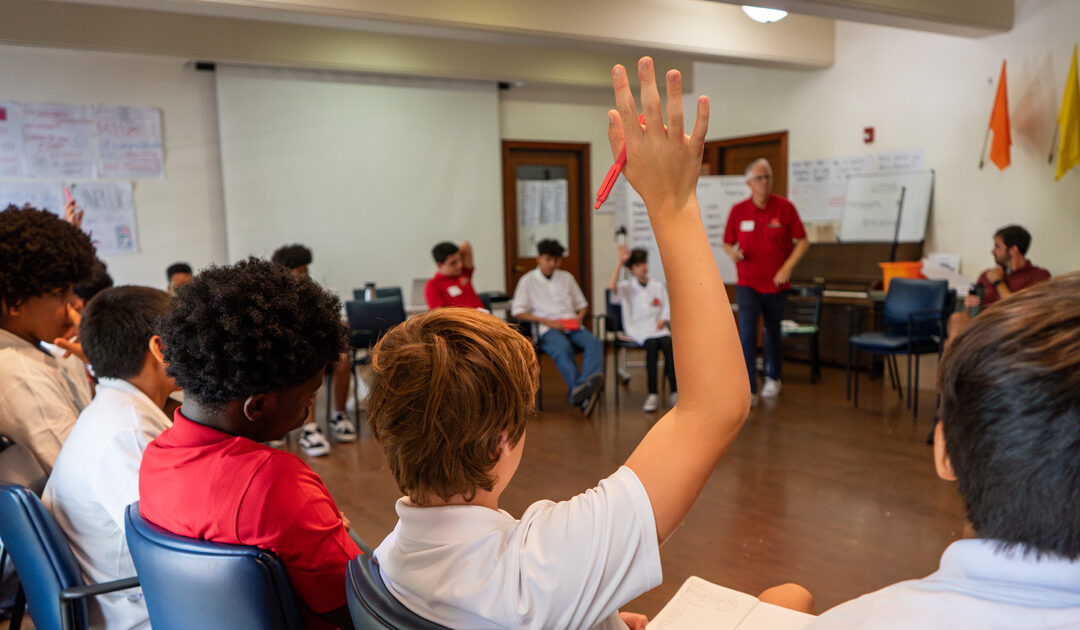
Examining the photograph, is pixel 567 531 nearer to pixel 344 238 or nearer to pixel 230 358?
pixel 230 358

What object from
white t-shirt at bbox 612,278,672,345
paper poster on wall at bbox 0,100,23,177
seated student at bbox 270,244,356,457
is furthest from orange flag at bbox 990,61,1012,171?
paper poster on wall at bbox 0,100,23,177

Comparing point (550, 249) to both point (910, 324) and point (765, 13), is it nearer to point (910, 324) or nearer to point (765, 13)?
point (765, 13)

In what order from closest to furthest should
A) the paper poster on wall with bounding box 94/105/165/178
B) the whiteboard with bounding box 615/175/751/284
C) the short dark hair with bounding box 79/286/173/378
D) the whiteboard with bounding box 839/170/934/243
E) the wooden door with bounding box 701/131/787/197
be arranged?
the short dark hair with bounding box 79/286/173/378 < the paper poster on wall with bounding box 94/105/165/178 < the whiteboard with bounding box 839/170/934/243 < the whiteboard with bounding box 615/175/751/284 < the wooden door with bounding box 701/131/787/197

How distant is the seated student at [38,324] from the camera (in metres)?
1.83

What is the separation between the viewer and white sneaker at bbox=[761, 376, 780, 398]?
5562mm

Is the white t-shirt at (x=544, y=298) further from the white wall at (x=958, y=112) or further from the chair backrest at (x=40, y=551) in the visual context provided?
the chair backrest at (x=40, y=551)

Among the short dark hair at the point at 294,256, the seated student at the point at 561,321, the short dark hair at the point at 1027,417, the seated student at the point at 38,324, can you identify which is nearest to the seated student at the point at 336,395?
the short dark hair at the point at 294,256

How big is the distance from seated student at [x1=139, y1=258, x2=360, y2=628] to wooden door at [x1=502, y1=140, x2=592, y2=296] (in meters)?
6.54

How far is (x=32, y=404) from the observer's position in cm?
184

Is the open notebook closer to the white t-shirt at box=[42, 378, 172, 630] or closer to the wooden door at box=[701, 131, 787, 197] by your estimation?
the white t-shirt at box=[42, 378, 172, 630]

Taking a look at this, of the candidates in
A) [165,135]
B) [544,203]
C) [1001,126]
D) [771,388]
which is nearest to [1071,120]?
[1001,126]

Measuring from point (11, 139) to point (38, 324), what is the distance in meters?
4.55

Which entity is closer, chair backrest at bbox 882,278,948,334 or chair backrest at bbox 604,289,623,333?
chair backrest at bbox 882,278,948,334

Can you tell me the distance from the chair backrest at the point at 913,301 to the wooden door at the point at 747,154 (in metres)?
2.26
